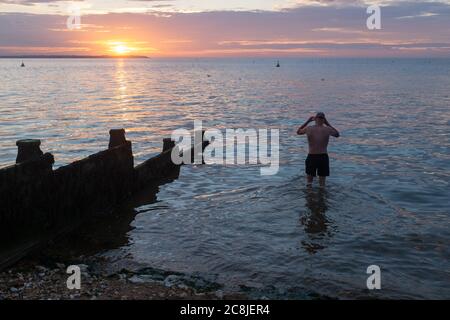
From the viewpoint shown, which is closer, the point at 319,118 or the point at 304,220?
the point at 304,220

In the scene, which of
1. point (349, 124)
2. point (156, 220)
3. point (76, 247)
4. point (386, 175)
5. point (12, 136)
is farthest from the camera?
point (349, 124)

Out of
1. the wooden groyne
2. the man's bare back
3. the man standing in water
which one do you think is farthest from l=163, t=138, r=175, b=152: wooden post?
the man's bare back

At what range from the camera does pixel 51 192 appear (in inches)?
373

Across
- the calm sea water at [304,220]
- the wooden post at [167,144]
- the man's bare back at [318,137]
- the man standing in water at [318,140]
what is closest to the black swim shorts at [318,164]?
the man standing in water at [318,140]

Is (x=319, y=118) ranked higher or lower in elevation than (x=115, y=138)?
higher

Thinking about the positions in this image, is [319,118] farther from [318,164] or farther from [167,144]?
[167,144]

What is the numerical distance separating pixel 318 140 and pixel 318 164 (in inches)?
32.0

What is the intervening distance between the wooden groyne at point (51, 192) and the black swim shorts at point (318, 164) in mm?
4917

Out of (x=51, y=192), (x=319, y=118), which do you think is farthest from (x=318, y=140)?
(x=51, y=192)

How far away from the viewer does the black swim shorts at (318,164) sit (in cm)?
1343

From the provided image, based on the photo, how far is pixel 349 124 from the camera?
3322 centimetres

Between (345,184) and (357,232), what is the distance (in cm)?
495
